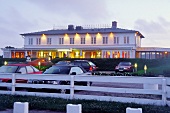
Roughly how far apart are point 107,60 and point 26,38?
89.0 feet

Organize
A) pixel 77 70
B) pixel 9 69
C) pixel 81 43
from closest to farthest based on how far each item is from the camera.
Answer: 1. pixel 77 70
2. pixel 9 69
3. pixel 81 43

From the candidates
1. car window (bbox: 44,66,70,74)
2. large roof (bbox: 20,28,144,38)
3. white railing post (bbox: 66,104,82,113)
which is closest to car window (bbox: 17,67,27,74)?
car window (bbox: 44,66,70,74)

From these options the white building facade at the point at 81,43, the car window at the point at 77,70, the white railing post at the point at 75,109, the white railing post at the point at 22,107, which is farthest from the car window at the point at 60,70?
the white building facade at the point at 81,43

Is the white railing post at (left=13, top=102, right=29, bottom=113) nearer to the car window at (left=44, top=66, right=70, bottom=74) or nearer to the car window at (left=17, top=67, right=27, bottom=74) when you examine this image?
the car window at (left=44, top=66, right=70, bottom=74)

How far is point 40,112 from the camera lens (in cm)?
1040

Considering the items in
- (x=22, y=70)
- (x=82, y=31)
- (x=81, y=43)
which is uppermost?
(x=82, y=31)

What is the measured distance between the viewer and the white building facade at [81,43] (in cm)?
5878

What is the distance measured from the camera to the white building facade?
5878 cm

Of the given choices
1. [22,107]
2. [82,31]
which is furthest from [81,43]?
[22,107]

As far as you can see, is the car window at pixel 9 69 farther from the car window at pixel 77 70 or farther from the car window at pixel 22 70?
the car window at pixel 77 70

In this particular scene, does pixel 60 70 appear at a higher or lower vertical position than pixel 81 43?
lower

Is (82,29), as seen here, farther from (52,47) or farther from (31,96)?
(31,96)

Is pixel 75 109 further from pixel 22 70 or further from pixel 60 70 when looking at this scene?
pixel 22 70

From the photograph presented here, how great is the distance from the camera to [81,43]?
62.9m
